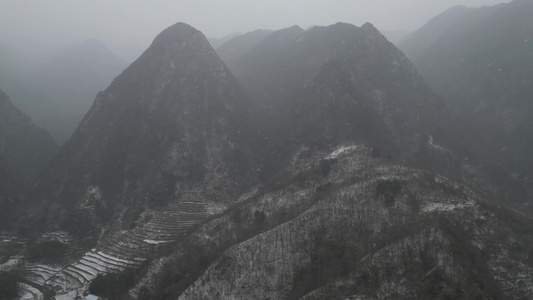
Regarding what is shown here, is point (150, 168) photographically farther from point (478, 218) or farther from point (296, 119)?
point (478, 218)

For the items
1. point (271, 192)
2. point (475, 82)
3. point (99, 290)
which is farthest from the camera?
point (475, 82)

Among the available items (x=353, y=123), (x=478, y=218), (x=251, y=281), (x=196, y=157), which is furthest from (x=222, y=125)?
(x=478, y=218)

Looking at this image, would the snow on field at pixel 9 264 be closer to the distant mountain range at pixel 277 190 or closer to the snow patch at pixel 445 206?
the distant mountain range at pixel 277 190

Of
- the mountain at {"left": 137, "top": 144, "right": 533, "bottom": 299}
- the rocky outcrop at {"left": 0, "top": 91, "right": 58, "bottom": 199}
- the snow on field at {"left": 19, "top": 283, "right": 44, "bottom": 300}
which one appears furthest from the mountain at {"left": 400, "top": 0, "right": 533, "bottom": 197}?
the rocky outcrop at {"left": 0, "top": 91, "right": 58, "bottom": 199}

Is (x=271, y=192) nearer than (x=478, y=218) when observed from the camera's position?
No

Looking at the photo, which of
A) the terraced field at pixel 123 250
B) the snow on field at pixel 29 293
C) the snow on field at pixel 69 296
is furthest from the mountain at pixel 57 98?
the snow on field at pixel 69 296
